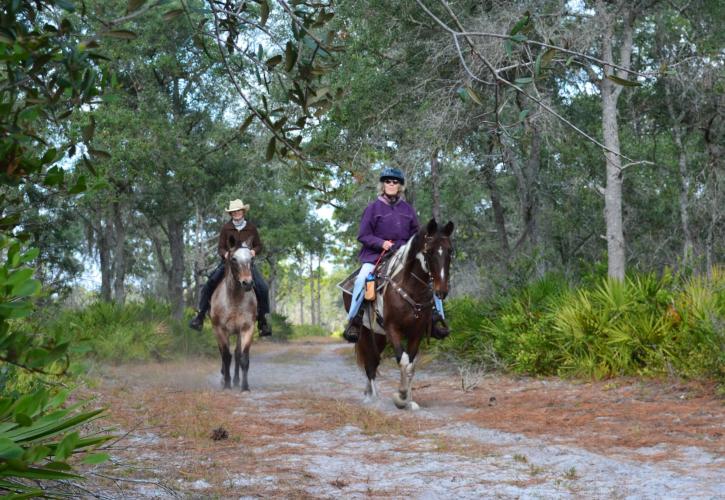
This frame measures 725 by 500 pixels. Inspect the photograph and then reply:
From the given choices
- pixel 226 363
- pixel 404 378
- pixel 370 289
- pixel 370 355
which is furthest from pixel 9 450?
pixel 226 363

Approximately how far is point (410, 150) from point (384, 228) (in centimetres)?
589

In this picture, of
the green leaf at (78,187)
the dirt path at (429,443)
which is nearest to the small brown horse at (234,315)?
the dirt path at (429,443)

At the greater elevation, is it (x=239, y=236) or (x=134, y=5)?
(x=239, y=236)

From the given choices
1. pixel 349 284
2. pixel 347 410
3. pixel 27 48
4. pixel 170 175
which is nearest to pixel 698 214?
pixel 349 284

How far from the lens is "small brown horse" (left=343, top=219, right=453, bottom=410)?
8.79m

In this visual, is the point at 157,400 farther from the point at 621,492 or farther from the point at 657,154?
the point at 657,154

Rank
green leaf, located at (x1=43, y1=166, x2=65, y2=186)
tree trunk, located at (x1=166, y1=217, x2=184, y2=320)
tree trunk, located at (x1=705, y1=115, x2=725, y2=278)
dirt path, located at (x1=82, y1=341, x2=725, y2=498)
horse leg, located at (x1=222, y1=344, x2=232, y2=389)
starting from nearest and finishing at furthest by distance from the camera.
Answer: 1. green leaf, located at (x1=43, y1=166, x2=65, y2=186)
2. dirt path, located at (x1=82, y1=341, x2=725, y2=498)
3. horse leg, located at (x1=222, y1=344, x2=232, y2=389)
4. tree trunk, located at (x1=705, y1=115, x2=725, y2=278)
5. tree trunk, located at (x1=166, y1=217, x2=184, y2=320)

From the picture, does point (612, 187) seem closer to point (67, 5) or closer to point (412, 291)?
point (412, 291)

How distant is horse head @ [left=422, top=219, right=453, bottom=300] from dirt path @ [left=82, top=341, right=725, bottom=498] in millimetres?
1528

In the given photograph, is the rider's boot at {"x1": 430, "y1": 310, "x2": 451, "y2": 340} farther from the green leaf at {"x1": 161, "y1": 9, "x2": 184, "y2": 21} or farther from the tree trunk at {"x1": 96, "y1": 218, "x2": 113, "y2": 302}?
the tree trunk at {"x1": 96, "y1": 218, "x2": 113, "y2": 302}

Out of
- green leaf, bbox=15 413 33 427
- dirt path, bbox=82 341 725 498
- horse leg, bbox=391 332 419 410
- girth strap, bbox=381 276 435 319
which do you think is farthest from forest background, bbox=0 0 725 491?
horse leg, bbox=391 332 419 410

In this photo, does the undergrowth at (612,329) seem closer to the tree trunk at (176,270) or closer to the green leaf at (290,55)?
the green leaf at (290,55)

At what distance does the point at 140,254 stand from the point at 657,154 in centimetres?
3779

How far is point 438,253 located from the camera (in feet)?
28.8
